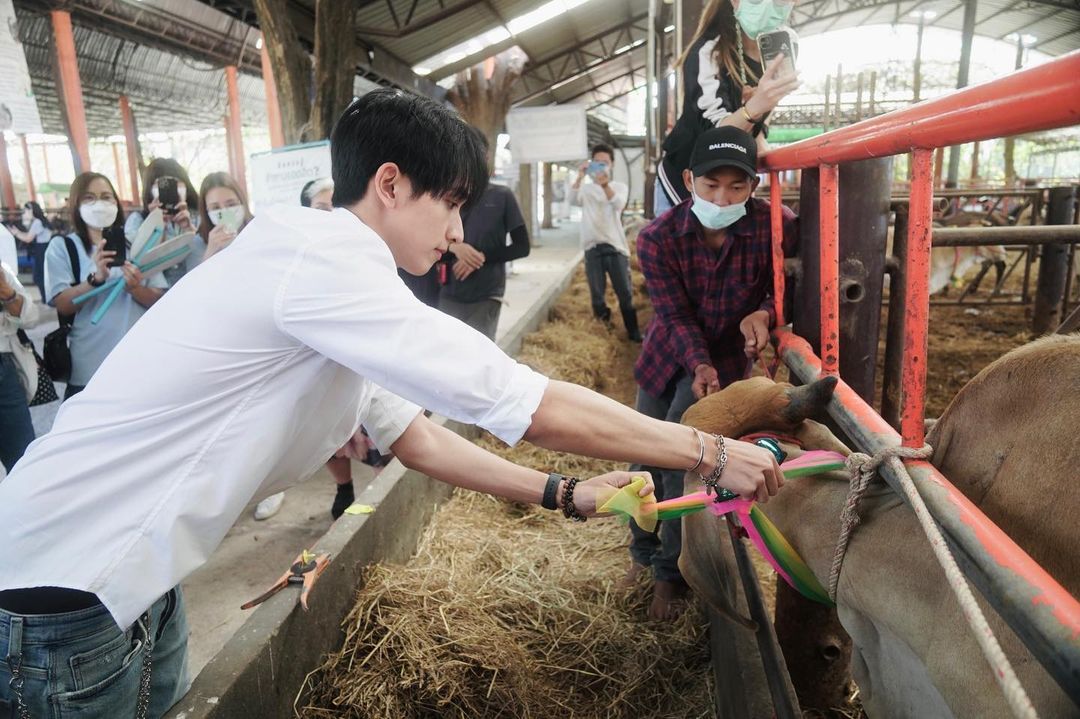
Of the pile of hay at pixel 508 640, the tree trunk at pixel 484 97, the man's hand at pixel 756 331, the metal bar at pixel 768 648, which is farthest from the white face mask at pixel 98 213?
the tree trunk at pixel 484 97

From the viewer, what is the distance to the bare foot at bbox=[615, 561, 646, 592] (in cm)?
287

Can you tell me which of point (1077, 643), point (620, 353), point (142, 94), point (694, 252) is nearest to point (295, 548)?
point (694, 252)

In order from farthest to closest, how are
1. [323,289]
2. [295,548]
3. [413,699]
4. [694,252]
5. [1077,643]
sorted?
[295,548] < [694,252] < [413,699] < [323,289] < [1077,643]

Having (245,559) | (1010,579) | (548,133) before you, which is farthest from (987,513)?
(548,133)

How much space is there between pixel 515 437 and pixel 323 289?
1.29 feet

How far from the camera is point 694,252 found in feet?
8.38

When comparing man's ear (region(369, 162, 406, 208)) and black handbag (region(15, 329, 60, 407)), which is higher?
man's ear (region(369, 162, 406, 208))

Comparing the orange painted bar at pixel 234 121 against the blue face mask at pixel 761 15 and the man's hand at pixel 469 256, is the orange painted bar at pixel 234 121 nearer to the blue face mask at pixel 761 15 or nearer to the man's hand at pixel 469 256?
the man's hand at pixel 469 256

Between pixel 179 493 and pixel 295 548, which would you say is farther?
pixel 295 548

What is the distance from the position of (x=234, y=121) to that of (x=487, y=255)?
34.8ft

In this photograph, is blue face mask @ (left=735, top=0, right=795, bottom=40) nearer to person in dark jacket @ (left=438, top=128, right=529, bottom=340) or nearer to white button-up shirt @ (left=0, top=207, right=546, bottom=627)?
white button-up shirt @ (left=0, top=207, right=546, bottom=627)

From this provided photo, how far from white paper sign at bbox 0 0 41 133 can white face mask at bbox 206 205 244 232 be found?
0.90m

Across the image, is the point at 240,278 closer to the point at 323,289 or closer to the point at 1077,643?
the point at 323,289

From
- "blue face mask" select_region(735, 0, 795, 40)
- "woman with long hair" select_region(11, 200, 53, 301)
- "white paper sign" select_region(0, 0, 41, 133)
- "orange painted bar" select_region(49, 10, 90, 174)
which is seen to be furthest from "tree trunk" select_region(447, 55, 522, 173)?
"blue face mask" select_region(735, 0, 795, 40)
